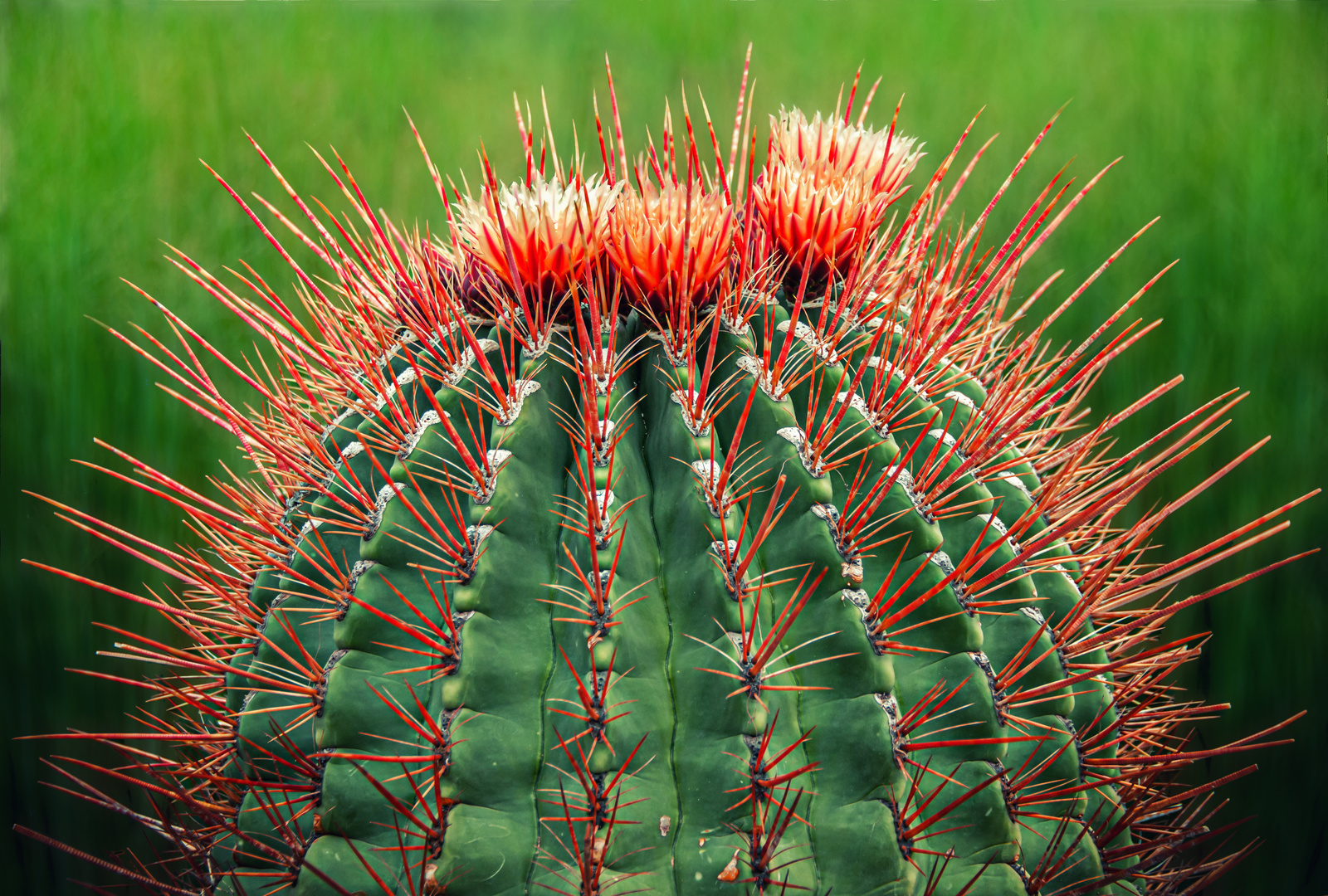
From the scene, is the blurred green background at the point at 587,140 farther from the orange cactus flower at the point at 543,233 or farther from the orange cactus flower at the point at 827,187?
the orange cactus flower at the point at 543,233

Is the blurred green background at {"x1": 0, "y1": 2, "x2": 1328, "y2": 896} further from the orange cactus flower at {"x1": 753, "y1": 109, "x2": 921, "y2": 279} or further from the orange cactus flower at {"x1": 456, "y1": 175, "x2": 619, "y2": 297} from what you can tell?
the orange cactus flower at {"x1": 456, "y1": 175, "x2": 619, "y2": 297}

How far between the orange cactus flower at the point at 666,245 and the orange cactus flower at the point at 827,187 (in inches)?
1.5

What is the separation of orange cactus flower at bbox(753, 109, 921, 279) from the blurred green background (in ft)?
1.57

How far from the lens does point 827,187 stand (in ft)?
1.71

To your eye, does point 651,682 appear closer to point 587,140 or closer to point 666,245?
point 666,245

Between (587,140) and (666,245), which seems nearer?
(666,245)

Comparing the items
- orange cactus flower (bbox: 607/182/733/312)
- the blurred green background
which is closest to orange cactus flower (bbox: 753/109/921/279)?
orange cactus flower (bbox: 607/182/733/312)

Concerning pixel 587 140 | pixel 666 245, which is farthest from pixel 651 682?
pixel 587 140

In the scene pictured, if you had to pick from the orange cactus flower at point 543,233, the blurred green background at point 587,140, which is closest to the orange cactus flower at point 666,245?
the orange cactus flower at point 543,233

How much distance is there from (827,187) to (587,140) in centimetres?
70

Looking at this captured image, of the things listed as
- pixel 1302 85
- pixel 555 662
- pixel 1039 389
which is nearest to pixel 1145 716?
pixel 1039 389

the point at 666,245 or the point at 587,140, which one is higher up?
the point at 587,140

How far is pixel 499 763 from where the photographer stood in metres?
0.42

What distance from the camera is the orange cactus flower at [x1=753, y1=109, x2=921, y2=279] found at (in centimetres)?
51
